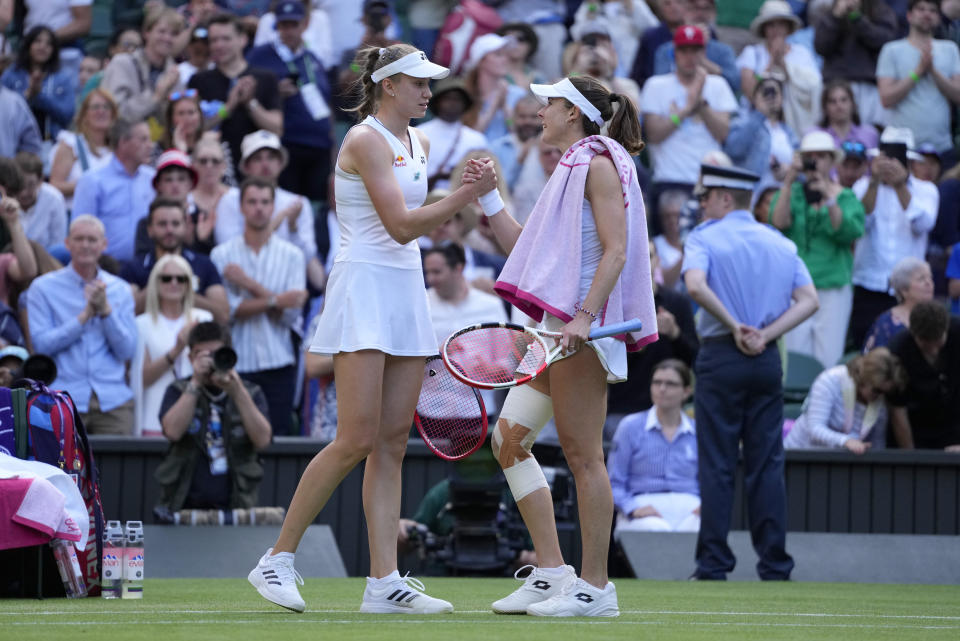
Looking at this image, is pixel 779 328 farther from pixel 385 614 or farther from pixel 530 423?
pixel 385 614

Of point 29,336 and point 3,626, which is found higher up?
point 29,336

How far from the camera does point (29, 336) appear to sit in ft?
34.3

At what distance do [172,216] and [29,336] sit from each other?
1322 mm

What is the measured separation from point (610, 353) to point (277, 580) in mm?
1489

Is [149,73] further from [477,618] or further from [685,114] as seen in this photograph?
[477,618]

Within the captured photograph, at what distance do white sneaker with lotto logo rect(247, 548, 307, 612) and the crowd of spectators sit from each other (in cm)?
347

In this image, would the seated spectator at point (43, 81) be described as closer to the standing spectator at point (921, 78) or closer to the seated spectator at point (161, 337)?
the seated spectator at point (161, 337)

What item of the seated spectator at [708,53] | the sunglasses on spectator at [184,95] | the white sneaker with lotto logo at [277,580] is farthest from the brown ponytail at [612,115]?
the seated spectator at [708,53]

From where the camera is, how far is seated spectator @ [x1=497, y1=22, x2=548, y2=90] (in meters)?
14.5

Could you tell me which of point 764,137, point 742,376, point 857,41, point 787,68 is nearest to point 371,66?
point 742,376

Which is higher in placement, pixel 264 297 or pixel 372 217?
pixel 372 217

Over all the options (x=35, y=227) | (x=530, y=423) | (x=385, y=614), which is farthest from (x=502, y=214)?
(x=35, y=227)

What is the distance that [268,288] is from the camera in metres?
11.7

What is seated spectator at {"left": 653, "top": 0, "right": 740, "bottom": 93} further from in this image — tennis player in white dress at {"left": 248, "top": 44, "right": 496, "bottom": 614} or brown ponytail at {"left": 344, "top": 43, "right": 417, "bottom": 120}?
tennis player in white dress at {"left": 248, "top": 44, "right": 496, "bottom": 614}
